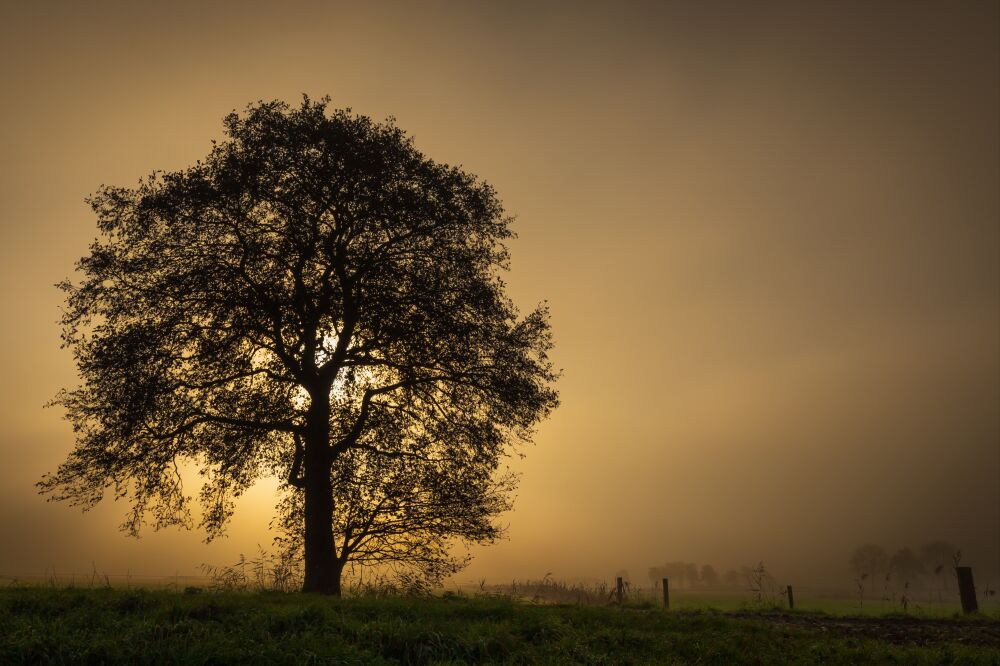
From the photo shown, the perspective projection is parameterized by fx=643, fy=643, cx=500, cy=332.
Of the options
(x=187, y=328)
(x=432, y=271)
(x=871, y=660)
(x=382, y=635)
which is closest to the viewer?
(x=382, y=635)

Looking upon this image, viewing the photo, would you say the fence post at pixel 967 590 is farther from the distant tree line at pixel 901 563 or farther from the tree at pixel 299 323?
the distant tree line at pixel 901 563

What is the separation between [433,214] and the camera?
21.1 metres

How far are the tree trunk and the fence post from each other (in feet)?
75.7

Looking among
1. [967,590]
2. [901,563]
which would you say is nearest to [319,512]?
[967,590]

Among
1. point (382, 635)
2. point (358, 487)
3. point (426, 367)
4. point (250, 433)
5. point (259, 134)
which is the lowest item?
point (382, 635)

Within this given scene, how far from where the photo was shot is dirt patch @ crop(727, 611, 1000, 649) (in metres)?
15.8

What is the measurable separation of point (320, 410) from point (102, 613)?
9.60 m

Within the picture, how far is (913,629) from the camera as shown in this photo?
17.8m

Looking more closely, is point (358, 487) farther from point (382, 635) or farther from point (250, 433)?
point (382, 635)

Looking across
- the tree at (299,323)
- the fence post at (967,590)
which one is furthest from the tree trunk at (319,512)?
the fence post at (967,590)

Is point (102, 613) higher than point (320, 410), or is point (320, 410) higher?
point (320, 410)

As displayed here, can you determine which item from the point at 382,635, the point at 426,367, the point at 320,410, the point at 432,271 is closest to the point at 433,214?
the point at 432,271

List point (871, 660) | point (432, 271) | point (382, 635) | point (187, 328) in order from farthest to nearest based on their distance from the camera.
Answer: point (432, 271), point (187, 328), point (871, 660), point (382, 635)

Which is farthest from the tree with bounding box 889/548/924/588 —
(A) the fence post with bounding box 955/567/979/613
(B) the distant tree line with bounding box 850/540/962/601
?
(A) the fence post with bounding box 955/567/979/613
